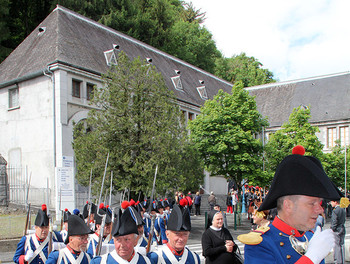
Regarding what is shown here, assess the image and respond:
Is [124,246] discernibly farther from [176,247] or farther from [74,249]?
[74,249]

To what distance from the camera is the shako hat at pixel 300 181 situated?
8.29ft

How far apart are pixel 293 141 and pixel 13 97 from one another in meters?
21.5

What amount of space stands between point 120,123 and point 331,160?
23454mm

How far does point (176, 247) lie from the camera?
16.9ft

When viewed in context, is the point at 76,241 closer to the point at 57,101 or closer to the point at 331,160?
the point at 57,101

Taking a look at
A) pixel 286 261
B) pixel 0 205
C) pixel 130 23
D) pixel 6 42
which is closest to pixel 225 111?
pixel 0 205

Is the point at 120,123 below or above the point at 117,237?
above

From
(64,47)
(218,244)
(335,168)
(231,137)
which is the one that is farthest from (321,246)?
(335,168)

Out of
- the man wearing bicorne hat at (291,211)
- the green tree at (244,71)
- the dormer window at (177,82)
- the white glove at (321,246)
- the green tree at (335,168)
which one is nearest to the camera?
the white glove at (321,246)

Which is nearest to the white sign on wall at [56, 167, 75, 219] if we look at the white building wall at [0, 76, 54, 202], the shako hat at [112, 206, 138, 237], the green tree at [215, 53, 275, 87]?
the white building wall at [0, 76, 54, 202]

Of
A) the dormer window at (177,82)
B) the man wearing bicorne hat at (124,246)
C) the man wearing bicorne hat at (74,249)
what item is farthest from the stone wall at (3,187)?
the man wearing bicorne hat at (124,246)

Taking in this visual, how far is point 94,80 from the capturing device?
28656 millimetres

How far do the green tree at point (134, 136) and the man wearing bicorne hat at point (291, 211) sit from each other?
15.2m

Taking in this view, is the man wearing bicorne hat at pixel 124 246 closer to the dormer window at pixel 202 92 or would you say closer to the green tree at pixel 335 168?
the green tree at pixel 335 168
